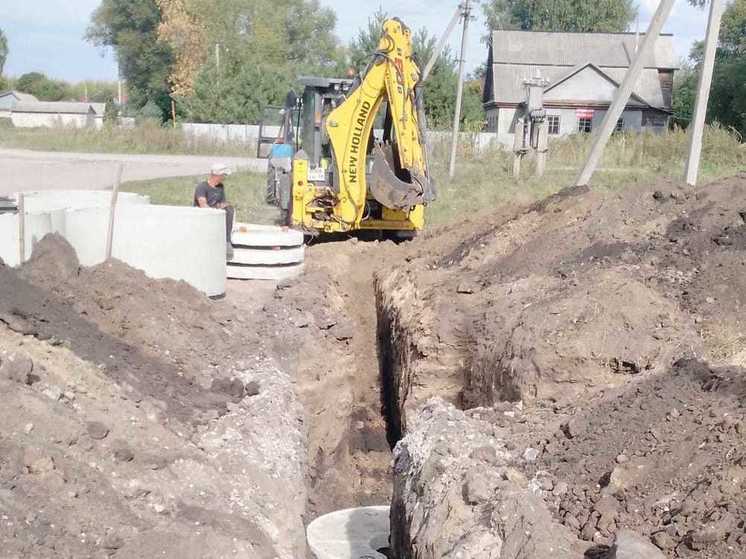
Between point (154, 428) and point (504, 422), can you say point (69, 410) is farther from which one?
point (504, 422)

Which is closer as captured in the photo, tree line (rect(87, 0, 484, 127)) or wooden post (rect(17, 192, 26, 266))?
wooden post (rect(17, 192, 26, 266))

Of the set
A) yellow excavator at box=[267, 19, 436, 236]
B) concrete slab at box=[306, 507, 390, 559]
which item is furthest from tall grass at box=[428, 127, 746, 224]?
concrete slab at box=[306, 507, 390, 559]

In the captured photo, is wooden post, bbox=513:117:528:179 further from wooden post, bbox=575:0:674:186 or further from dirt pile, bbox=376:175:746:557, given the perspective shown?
wooden post, bbox=575:0:674:186

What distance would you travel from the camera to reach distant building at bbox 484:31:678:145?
42.7 m

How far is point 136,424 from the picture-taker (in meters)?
6.20

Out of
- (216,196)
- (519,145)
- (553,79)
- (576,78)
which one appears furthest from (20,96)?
(216,196)

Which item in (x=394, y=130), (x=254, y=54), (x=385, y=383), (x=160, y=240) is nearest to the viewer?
(x=160, y=240)

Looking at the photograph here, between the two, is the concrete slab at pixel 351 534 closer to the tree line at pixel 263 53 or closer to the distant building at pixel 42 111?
the tree line at pixel 263 53

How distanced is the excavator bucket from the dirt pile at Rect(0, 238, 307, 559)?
300 cm

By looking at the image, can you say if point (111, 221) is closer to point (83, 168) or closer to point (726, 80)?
point (83, 168)

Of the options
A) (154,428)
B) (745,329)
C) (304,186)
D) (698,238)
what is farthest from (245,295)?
(745,329)

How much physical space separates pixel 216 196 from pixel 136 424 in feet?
15.4

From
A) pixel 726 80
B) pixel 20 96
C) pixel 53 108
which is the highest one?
pixel 726 80

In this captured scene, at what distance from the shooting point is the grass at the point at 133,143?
107 feet
